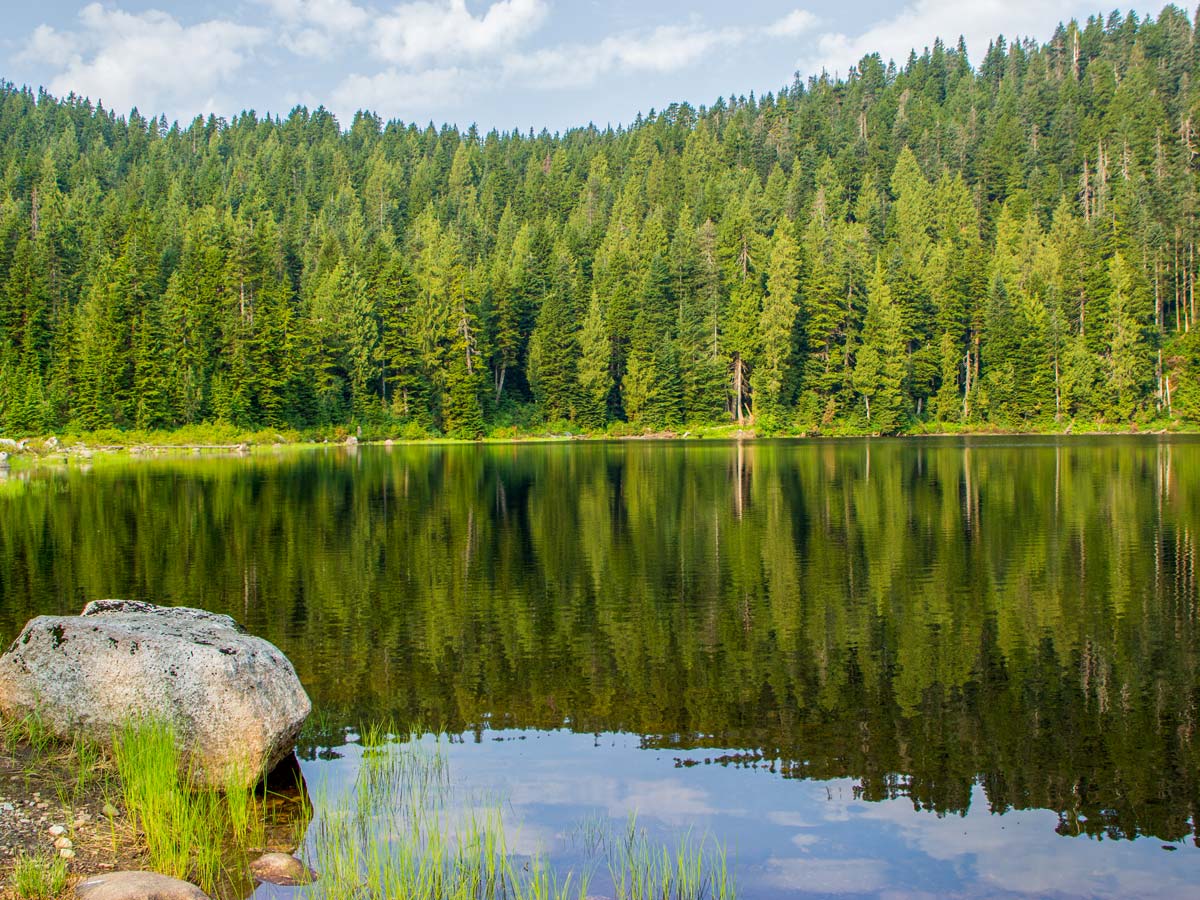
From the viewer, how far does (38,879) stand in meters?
6.93

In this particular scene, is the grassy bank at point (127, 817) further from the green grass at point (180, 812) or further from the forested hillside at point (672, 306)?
the forested hillside at point (672, 306)

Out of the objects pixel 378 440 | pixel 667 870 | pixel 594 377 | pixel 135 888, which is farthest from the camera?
pixel 594 377

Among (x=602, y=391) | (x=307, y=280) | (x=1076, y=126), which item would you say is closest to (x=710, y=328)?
(x=602, y=391)

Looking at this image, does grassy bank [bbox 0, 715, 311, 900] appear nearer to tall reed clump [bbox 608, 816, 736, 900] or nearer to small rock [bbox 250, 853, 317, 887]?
small rock [bbox 250, 853, 317, 887]

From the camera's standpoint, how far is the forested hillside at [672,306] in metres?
87.8

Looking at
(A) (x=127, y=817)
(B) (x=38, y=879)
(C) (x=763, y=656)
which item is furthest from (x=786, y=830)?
(B) (x=38, y=879)

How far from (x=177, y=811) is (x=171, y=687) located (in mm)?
1736

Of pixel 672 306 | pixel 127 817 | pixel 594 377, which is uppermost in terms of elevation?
pixel 672 306

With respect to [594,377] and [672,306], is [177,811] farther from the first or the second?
[672,306]

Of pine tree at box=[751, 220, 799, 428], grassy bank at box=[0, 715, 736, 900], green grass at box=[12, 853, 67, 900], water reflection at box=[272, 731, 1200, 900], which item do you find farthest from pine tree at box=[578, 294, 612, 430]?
green grass at box=[12, 853, 67, 900]

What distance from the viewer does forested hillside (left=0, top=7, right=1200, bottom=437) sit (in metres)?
87.8

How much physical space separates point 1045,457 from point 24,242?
92.6 meters

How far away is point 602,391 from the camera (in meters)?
104

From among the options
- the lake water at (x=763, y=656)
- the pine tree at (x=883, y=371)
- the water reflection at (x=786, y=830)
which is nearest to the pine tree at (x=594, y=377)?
the pine tree at (x=883, y=371)
